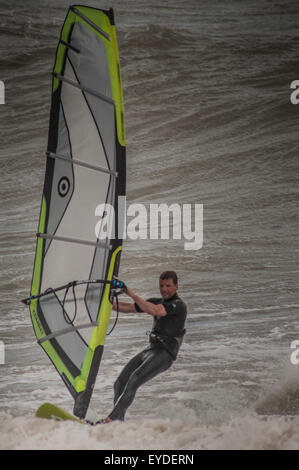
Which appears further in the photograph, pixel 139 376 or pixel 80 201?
pixel 80 201

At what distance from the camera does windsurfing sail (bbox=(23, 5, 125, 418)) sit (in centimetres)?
294

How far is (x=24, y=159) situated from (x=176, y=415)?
4.34 metres

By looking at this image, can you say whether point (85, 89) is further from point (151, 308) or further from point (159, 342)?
point (159, 342)

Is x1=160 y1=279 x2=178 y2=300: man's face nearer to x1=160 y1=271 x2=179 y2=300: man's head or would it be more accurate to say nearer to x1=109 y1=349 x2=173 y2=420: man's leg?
x1=160 y1=271 x2=179 y2=300: man's head

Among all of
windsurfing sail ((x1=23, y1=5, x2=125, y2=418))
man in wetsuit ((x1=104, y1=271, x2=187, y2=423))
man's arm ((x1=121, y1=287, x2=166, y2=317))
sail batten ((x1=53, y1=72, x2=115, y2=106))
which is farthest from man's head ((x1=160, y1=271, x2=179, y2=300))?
sail batten ((x1=53, y1=72, x2=115, y2=106))

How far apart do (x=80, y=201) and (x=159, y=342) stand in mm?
772

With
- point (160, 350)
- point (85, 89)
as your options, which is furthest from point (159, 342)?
point (85, 89)

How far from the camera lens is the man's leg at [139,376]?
2850 millimetres

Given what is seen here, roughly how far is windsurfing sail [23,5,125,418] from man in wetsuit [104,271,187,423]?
155 mm

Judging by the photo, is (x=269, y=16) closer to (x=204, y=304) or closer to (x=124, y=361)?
(x=204, y=304)

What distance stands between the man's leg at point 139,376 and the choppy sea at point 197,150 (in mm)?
2465

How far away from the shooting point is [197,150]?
23.6 feet

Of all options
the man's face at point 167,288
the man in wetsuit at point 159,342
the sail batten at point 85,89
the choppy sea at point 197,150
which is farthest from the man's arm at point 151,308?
the choppy sea at point 197,150

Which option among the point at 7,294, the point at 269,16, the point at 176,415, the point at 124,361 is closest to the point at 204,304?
the point at 124,361
